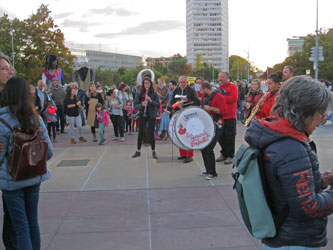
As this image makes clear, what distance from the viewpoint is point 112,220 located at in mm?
4613

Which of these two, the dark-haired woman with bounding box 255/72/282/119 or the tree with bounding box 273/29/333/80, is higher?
the tree with bounding box 273/29/333/80

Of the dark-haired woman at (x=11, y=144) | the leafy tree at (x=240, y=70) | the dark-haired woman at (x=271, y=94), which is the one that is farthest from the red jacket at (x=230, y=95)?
the leafy tree at (x=240, y=70)

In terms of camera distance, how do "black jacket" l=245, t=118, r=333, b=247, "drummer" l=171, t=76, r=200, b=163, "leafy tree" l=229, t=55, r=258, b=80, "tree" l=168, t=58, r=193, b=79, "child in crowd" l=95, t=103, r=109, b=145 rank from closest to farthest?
"black jacket" l=245, t=118, r=333, b=247 < "drummer" l=171, t=76, r=200, b=163 < "child in crowd" l=95, t=103, r=109, b=145 < "tree" l=168, t=58, r=193, b=79 < "leafy tree" l=229, t=55, r=258, b=80

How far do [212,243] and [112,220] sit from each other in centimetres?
138

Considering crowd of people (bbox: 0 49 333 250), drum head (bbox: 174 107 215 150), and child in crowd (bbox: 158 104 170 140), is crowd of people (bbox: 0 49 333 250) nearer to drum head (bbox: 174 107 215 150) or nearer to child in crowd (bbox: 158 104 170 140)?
drum head (bbox: 174 107 215 150)

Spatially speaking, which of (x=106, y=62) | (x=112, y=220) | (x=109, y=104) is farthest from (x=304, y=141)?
(x=106, y=62)

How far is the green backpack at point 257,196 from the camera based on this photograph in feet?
6.30

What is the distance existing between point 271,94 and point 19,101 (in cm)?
473

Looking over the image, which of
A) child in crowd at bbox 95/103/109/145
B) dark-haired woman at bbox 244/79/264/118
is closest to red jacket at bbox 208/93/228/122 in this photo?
dark-haired woman at bbox 244/79/264/118

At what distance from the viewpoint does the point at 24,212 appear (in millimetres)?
3180

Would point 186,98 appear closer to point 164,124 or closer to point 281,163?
point 164,124

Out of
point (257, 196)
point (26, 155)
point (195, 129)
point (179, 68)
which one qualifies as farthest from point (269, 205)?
point (179, 68)

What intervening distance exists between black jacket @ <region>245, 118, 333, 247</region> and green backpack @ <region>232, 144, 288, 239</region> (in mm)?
33

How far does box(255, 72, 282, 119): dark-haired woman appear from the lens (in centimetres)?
650
